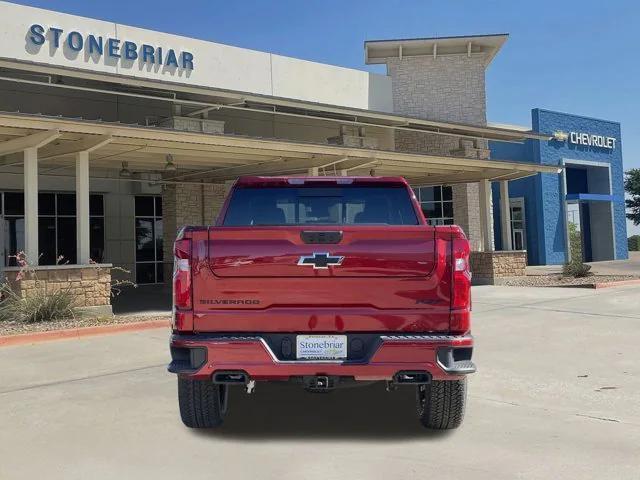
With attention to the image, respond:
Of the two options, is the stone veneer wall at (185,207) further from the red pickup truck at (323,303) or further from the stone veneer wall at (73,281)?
the red pickup truck at (323,303)

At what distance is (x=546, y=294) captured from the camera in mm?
16156

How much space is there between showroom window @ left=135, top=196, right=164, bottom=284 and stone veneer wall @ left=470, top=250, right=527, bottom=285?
10.9m

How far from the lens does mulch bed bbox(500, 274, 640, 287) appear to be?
18597 mm

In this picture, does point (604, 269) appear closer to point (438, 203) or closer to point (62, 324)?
point (438, 203)

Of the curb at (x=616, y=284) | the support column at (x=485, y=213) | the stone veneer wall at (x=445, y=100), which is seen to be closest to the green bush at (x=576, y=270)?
the curb at (x=616, y=284)

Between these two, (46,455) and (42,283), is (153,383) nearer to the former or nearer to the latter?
(46,455)

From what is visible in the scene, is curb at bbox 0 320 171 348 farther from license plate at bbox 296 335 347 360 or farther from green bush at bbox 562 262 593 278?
green bush at bbox 562 262 593 278

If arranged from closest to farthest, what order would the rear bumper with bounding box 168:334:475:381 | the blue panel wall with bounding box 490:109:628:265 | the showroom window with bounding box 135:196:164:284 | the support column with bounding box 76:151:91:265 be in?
the rear bumper with bounding box 168:334:475:381 < the support column with bounding box 76:151:91:265 < the showroom window with bounding box 135:196:164:284 < the blue panel wall with bounding box 490:109:628:265

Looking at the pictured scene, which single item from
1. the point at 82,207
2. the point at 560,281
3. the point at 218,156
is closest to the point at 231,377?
the point at 82,207

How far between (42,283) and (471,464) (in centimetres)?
1000

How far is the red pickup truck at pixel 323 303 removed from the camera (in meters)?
4.42

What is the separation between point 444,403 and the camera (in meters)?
4.88

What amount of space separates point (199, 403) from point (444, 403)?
6.23 feet

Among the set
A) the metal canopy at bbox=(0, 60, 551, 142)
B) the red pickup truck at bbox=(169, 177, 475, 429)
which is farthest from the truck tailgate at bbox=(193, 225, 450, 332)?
the metal canopy at bbox=(0, 60, 551, 142)
